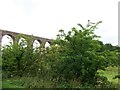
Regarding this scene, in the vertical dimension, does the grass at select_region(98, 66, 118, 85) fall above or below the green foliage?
below

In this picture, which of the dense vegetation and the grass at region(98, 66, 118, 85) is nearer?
the dense vegetation

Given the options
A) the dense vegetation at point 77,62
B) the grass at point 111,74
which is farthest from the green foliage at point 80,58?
the grass at point 111,74

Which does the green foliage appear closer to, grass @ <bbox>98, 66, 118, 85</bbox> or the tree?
the tree

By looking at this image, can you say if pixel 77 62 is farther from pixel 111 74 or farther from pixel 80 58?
pixel 111 74

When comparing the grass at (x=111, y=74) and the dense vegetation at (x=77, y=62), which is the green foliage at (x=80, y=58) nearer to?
the dense vegetation at (x=77, y=62)

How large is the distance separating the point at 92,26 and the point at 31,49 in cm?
454

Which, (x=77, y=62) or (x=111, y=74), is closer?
(x=77, y=62)

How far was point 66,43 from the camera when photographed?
12047 millimetres

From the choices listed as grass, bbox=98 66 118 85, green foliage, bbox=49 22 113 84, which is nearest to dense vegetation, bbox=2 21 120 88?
green foliage, bbox=49 22 113 84

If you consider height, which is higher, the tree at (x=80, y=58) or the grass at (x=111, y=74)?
the tree at (x=80, y=58)

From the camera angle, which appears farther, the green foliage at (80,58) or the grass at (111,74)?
the grass at (111,74)

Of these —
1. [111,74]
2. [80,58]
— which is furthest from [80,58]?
[111,74]

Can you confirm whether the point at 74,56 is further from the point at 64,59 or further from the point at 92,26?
the point at 92,26

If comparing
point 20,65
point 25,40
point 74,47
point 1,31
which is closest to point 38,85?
point 74,47
